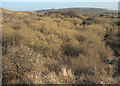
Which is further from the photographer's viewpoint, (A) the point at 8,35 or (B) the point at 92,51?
(A) the point at 8,35

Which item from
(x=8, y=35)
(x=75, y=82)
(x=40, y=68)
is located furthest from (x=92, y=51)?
(x=8, y=35)

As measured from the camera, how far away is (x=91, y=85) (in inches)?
116

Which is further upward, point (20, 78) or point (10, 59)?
point (10, 59)

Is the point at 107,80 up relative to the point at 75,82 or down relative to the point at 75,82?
up

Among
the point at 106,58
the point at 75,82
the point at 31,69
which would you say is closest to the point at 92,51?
the point at 106,58

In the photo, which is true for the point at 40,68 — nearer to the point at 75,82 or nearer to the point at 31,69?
the point at 31,69

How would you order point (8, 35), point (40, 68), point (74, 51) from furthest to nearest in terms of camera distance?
1. point (8, 35)
2. point (74, 51)
3. point (40, 68)

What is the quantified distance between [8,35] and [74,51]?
14.5 ft

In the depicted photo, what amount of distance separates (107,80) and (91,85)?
45 centimetres

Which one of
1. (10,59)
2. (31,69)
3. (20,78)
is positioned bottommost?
(20,78)

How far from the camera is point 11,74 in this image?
134 inches

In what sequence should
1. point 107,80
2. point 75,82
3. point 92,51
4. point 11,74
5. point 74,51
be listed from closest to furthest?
point 107,80 < point 75,82 < point 11,74 < point 92,51 < point 74,51

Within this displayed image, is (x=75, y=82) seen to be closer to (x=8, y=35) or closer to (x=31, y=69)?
(x=31, y=69)

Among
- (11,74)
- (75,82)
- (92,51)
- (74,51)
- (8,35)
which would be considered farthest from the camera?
(8,35)
